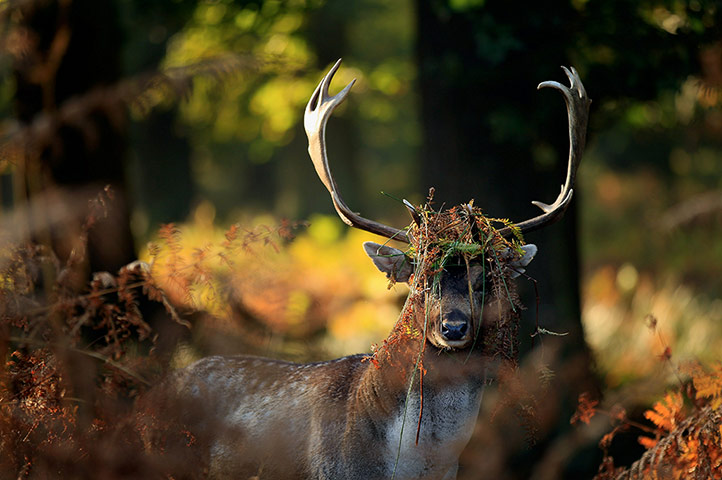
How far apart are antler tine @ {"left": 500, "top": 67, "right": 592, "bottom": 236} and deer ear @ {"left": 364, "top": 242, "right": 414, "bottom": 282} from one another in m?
0.58

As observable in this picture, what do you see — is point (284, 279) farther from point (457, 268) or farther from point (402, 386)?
point (457, 268)

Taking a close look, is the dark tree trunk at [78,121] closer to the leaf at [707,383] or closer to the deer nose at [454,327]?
the deer nose at [454,327]

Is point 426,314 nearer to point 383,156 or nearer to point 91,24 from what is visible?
point 91,24

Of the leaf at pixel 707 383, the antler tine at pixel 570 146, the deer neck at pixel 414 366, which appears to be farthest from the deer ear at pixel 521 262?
the leaf at pixel 707 383

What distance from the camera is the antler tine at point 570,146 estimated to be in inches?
188

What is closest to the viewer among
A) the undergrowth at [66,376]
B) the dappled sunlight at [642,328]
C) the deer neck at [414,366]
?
the undergrowth at [66,376]

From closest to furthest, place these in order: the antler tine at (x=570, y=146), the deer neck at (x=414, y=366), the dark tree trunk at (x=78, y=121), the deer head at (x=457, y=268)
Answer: the deer head at (x=457, y=268)
the deer neck at (x=414, y=366)
the antler tine at (x=570, y=146)
the dark tree trunk at (x=78, y=121)

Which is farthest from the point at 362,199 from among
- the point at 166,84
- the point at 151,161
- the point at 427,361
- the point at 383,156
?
the point at 427,361

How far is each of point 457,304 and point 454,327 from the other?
17 centimetres

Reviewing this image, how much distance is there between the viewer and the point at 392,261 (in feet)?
15.1

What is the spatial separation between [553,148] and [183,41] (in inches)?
339

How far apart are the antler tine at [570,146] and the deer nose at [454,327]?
0.79 metres

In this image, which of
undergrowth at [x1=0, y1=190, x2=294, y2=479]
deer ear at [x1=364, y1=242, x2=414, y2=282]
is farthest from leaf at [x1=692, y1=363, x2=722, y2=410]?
undergrowth at [x1=0, y1=190, x2=294, y2=479]

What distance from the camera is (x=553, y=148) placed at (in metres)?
8.24
